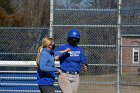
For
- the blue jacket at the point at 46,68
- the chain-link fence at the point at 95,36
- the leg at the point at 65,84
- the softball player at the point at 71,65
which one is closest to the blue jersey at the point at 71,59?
the softball player at the point at 71,65

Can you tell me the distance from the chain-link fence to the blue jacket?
12.4 feet

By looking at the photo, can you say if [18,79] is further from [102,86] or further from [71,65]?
[71,65]

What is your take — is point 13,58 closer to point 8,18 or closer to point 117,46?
point 117,46

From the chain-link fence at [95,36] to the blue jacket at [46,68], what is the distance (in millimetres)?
3789

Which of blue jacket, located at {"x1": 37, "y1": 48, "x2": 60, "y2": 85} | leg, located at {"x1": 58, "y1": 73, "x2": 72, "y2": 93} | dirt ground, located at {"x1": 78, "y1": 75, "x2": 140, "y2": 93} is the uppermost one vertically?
blue jacket, located at {"x1": 37, "y1": 48, "x2": 60, "y2": 85}

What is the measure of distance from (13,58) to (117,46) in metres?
3.80

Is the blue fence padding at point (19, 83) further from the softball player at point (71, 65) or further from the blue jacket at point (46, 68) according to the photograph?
the blue jacket at point (46, 68)

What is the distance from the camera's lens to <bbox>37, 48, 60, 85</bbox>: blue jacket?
31.2 ft

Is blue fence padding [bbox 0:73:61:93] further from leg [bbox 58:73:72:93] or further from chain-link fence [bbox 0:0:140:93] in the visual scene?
leg [bbox 58:73:72:93]

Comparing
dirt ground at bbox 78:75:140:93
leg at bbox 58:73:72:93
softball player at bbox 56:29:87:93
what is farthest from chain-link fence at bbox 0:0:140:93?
leg at bbox 58:73:72:93

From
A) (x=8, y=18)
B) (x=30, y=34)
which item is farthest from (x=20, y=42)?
(x=8, y=18)

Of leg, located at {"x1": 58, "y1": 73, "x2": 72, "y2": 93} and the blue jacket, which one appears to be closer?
the blue jacket

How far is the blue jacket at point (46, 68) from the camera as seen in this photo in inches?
375

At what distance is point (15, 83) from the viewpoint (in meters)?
14.2
